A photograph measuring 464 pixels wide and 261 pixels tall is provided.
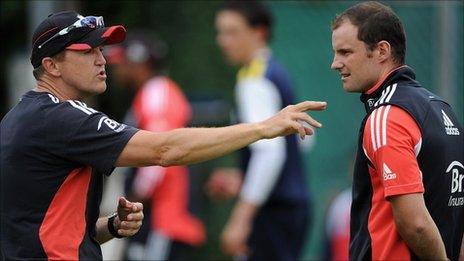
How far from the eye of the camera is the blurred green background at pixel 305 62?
1016cm

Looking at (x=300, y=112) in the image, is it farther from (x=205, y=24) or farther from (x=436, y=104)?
(x=205, y=24)

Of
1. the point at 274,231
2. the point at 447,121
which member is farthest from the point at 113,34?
the point at 274,231

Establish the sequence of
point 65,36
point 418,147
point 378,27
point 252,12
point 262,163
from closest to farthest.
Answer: point 418,147 → point 378,27 → point 65,36 → point 262,163 → point 252,12

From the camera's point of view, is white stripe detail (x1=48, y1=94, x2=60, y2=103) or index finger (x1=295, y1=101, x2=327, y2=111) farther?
→ white stripe detail (x1=48, y1=94, x2=60, y2=103)

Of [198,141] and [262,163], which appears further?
[262,163]

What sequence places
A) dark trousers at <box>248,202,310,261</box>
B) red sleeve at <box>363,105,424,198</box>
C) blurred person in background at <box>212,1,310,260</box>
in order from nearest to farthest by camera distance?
red sleeve at <box>363,105,424,198</box> < blurred person in background at <box>212,1,310,260</box> < dark trousers at <box>248,202,310,261</box>

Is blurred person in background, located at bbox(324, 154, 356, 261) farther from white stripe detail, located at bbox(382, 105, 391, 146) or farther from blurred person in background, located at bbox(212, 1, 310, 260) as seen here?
white stripe detail, located at bbox(382, 105, 391, 146)

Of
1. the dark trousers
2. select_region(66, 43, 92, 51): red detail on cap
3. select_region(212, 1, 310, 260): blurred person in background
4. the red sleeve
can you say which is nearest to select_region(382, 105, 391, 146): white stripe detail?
the red sleeve

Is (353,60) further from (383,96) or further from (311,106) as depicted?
(311,106)

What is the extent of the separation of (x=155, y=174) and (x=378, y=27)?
15.3 ft

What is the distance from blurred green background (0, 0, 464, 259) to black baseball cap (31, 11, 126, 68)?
Answer: 13.2ft

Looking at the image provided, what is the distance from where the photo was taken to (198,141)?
5.70 meters

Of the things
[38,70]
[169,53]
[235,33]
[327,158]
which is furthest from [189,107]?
[38,70]

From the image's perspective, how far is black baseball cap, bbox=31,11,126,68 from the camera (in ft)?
19.3
